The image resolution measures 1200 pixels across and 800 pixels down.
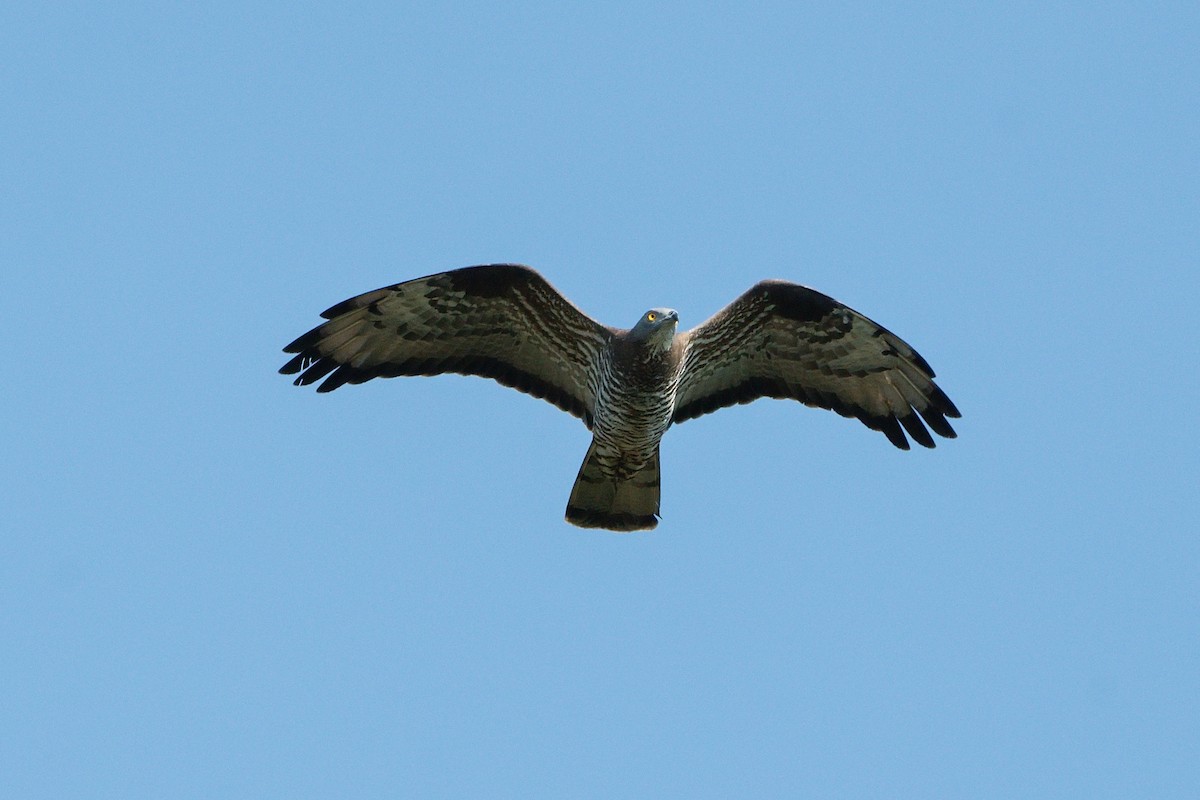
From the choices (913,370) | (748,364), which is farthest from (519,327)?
(913,370)

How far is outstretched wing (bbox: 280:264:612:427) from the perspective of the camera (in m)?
13.4

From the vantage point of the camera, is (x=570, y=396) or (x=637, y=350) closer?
(x=637, y=350)

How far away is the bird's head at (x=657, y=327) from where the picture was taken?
41.1 ft

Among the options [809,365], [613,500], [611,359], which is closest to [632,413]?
[611,359]

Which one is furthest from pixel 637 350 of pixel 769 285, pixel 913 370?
pixel 913 370

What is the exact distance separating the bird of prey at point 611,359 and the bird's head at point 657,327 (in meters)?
0.34

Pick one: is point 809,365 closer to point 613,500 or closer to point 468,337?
point 613,500

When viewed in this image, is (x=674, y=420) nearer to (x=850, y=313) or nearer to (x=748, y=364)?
(x=748, y=364)

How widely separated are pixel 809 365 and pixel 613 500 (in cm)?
194

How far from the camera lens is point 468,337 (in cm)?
1378

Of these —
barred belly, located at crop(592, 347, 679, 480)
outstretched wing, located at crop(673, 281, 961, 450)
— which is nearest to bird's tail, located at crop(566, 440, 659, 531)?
barred belly, located at crop(592, 347, 679, 480)

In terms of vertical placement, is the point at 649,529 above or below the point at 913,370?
below

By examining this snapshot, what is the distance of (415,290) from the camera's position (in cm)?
1343

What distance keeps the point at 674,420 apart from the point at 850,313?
5.55 feet
